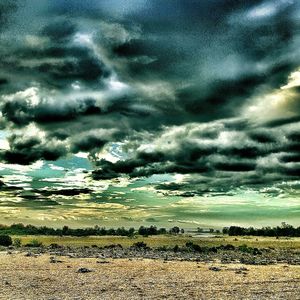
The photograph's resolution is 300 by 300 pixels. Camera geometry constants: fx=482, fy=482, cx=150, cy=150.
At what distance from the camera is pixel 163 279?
39531 mm

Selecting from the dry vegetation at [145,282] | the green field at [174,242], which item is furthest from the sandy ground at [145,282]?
the green field at [174,242]

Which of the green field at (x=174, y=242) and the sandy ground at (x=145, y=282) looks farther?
the green field at (x=174, y=242)

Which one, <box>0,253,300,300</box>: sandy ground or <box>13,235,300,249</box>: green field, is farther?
<box>13,235,300,249</box>: green field

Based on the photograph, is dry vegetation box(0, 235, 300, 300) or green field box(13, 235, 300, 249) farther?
green field box(13, 235, 300, 249)

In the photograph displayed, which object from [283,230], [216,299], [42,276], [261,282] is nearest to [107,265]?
[42,276]

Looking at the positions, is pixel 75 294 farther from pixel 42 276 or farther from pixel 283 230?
pixel 283 230

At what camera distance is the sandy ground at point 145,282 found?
31.5 m

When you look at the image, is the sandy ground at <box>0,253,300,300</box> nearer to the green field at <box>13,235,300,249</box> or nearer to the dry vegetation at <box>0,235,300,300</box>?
the dry vegetation at <box>0,235,300,300</box>

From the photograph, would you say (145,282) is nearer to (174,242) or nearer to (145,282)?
(145,282)

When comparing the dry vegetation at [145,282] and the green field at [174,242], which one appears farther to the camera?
the green field at [174,242]

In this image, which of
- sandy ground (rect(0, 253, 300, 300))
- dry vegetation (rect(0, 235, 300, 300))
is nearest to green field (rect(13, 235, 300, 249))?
sandy ground (rect(0, 253, 300, 300))

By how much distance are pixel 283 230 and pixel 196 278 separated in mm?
161100

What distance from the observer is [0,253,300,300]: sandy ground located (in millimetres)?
31484

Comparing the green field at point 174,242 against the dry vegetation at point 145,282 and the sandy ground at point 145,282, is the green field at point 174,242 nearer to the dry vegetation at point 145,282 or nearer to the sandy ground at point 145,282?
the sandy ground at point 145,282
